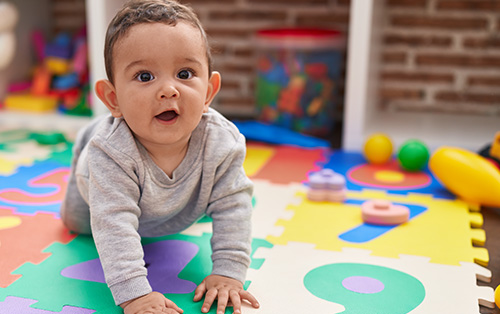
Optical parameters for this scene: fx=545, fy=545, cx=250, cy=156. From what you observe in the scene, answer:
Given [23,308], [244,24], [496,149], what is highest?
[244,24]

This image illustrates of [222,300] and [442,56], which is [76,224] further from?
[442,56]

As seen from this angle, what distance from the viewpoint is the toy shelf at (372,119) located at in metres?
1.43

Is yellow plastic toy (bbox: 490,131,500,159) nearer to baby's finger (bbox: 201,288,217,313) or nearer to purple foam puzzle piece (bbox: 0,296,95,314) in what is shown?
baby's finger (bbox: 201,288,217,313)

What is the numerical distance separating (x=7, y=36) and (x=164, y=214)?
124cm

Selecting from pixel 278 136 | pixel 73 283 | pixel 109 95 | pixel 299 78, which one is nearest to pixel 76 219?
pixel 73 283

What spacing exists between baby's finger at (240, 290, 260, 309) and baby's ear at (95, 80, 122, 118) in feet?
0.98

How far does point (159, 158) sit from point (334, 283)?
31cm

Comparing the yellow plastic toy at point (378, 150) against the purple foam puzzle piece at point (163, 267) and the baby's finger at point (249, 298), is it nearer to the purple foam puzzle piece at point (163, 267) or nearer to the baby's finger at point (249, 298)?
the purple foam puzzle piece at point (163, 267)

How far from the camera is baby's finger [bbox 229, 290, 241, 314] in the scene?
0.70 meters

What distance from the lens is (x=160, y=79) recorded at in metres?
0.71

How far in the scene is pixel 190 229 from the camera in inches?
38.7

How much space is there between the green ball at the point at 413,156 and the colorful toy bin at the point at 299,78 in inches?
14.1

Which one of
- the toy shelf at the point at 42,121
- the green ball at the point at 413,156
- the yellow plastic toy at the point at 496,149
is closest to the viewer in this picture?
the yellow plastic toy at the point at 496,149

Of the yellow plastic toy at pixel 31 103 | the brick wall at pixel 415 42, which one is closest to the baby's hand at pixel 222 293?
the brick wall at pixel 415 42
